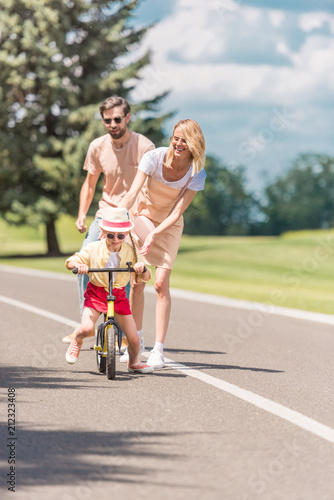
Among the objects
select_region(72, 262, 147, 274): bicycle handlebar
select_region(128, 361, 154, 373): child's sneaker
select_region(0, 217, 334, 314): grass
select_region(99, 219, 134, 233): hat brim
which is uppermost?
select_region(99, 219, 134, 233): hat brim

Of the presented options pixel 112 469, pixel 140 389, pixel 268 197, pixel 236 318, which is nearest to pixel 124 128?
pixel 140 389

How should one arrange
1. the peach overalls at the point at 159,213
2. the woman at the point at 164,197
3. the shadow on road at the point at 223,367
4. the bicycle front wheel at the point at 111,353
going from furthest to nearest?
1. the peach overalls at the point at 159,213
2. the shadow on road at the point at 223,367
3. the woman at the point at 164,197
4. the bicycle front wheel at the point at 111,353

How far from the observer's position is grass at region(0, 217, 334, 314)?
2033 centimetres

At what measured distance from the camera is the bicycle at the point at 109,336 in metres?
6.80

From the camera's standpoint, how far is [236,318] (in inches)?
508

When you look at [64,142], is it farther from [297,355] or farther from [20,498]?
[20,498]

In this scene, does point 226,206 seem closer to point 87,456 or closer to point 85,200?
point 85,200

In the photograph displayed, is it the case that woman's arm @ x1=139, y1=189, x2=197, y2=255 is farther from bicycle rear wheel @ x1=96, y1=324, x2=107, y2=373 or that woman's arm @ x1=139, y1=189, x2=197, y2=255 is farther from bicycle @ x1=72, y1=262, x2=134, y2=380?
bicycle rear wheel @ x1=96, y1=324, x2=107, y2=373

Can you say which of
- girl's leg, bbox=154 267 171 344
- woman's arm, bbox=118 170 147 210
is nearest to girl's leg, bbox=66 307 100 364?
girl's leg, bbox=154 267 171 344

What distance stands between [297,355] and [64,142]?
109 feet

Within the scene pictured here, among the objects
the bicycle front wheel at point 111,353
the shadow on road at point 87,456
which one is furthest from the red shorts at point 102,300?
the shadow on road at point 87,456

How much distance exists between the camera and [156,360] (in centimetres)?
761

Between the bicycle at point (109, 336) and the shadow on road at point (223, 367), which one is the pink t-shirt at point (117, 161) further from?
the shadow on road at point (223, 367)

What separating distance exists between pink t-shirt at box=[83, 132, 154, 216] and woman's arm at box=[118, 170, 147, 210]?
1.64 feet
